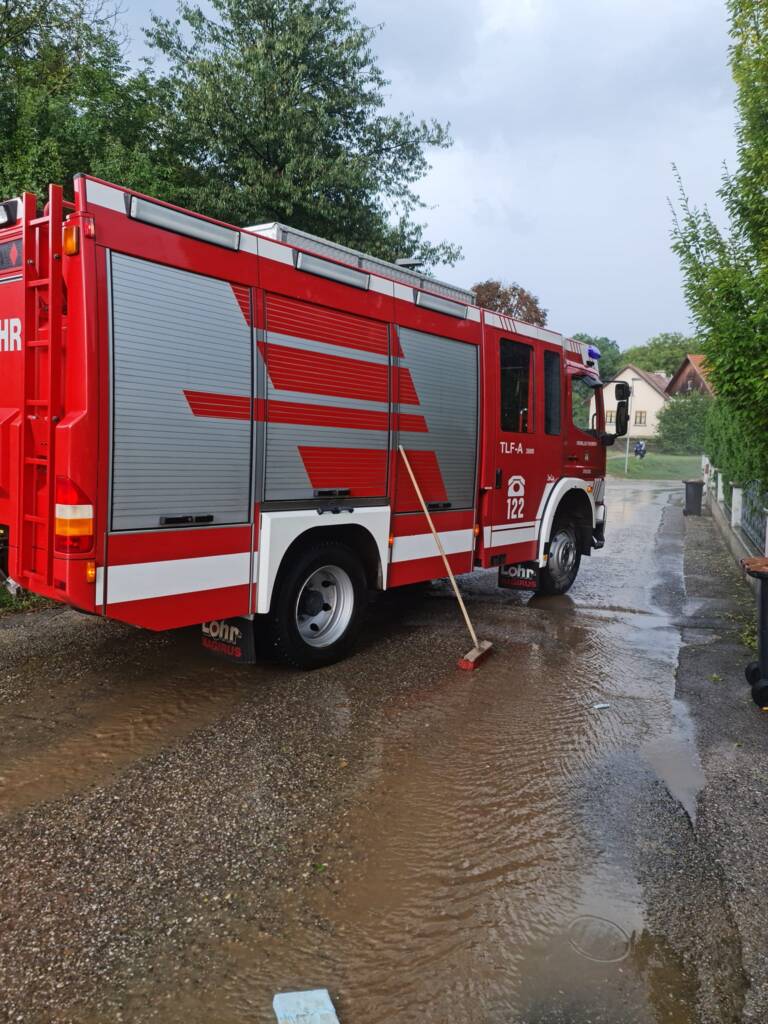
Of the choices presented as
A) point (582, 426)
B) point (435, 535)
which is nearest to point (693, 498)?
point (582, 426)

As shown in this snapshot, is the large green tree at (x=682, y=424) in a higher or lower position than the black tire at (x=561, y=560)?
higher

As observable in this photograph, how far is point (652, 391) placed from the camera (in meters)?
73.7

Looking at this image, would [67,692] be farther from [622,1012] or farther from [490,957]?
[622,1012]

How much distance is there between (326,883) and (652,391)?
76533mm

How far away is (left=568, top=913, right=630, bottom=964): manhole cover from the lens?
2.69 metres

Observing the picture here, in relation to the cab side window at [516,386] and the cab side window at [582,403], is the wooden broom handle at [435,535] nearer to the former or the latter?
the cab side window at [516,386]

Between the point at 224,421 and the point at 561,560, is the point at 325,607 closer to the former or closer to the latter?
the point at 224,421

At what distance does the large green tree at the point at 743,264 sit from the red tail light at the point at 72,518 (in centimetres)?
497

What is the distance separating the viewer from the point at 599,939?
2.79 meters

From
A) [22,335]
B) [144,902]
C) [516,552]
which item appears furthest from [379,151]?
[144,902]

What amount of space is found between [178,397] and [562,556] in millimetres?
5703

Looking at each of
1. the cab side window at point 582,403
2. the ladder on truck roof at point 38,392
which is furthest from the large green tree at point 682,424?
the ladder on truck roof at point 38,392

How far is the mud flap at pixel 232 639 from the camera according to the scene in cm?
528

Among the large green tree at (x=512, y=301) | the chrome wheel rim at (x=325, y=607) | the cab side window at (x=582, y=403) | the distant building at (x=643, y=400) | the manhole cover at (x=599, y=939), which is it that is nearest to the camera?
the manhole cover at (x=599, y=939)
